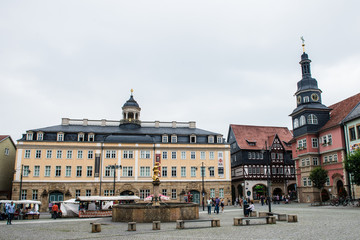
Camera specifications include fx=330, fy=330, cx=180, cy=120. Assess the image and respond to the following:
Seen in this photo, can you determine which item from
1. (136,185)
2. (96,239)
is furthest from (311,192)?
(96,239)

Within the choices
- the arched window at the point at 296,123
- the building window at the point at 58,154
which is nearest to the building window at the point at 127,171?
the building window at the point at 58,154

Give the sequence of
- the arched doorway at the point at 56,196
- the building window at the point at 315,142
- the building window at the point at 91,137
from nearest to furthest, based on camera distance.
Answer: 1. the building window at the point at 315,142
2. the arched doorway at the point at 56,196
3. the building window at the point at 91,137

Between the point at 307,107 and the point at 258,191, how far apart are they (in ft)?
61.5

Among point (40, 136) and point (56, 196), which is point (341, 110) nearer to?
point (56, 196)

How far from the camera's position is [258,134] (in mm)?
63281

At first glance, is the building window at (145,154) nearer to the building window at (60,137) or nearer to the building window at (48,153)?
the building window at (60,137)

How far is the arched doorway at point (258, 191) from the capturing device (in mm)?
57219

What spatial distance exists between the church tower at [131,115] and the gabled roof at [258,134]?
1843cm

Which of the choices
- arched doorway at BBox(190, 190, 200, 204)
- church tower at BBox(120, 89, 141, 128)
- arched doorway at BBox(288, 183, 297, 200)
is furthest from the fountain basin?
arched doorway at BBox(288, 183, 297, 200)

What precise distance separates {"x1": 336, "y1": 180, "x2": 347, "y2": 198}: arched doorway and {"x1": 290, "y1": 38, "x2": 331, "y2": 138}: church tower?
7978mm

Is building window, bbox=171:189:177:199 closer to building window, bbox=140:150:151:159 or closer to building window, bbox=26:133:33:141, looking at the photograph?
building window, bbox=140:150:151:159

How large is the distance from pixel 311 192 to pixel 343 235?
33717mm

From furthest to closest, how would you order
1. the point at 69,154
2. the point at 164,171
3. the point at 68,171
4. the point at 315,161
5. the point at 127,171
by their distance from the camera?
the point at 164,171
the point at 127,171
the point at 69,154
the point at 68,171
the point at 315,161

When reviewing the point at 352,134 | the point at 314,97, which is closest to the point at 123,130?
the point at 314,97
